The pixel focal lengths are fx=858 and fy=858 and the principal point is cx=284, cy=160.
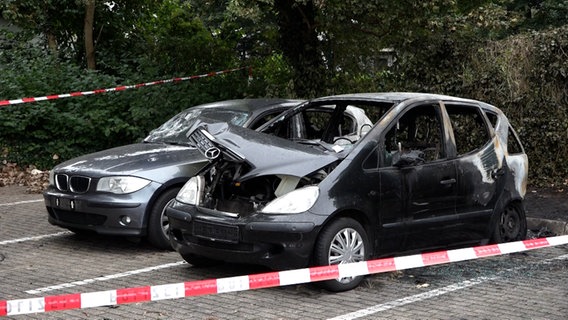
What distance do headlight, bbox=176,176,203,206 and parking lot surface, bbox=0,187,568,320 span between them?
0.72 meters

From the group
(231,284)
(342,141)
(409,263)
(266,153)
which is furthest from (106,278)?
(409,263)

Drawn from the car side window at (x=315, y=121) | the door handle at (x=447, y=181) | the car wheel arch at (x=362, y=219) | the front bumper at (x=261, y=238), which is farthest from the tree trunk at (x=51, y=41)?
the car wheel arch at (x=362, y=219)

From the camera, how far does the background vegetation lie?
42.5 ft

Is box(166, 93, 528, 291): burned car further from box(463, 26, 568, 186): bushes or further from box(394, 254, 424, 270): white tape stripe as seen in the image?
box(463, 26, 568, 186): bushes

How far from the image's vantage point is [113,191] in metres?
8.94

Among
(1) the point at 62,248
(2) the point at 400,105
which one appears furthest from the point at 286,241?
(1) the point at 62,248

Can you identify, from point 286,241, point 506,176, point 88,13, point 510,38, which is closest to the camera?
point 286,241

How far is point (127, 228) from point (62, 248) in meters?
1.10

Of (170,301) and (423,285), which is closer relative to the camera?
(170,301)

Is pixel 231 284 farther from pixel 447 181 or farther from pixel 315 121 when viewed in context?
pixel 315 121

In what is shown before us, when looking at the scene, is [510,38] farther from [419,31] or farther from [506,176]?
[506,176]

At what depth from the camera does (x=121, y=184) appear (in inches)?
352

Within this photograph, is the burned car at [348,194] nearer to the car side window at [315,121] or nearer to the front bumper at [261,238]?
the front bumper at [261,238]

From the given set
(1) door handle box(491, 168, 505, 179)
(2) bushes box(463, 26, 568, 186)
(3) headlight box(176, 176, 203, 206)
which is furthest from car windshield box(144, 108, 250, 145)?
(2) bushes box(463, 26, 568, 186)
